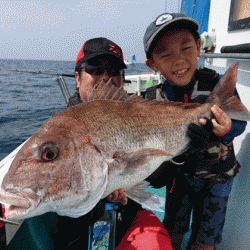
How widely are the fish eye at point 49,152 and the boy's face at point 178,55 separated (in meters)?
1.26

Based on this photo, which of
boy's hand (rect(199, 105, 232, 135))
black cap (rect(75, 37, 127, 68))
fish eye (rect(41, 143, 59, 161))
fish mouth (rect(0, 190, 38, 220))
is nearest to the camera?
fish mouth (rect(0, 190, 38, 220))

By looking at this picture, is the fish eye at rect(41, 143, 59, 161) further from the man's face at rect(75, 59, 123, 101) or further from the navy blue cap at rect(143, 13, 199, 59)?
the navy blue cap at rect(143, 13, 199, 59)

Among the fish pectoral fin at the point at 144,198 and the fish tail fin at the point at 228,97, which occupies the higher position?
the fish tail fin at the point at 228,97

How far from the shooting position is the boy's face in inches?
69.4

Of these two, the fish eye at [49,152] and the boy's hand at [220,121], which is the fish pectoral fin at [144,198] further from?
the boy's hand at [220,121]

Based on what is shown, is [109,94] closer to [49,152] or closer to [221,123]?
[49,152]

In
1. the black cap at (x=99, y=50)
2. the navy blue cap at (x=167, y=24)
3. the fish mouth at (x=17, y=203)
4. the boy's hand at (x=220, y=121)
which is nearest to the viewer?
the fish mouth at (x=17, y=203)

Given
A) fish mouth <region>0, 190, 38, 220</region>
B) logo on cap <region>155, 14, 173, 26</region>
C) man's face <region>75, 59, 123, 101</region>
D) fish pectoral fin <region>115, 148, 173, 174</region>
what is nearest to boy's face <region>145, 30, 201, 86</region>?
logo on cap <region>155, 14, 173, 26</region>

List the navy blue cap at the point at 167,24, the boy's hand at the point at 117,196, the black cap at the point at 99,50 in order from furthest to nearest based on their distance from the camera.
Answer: the black cap at the point at 99,50 < the navy blue cap at the point at 167,24 < the boy's hand at the point at 117,196

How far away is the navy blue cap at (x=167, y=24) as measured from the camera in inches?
68.1

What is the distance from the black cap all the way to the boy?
30 centimetres

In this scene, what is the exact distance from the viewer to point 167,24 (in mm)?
1714

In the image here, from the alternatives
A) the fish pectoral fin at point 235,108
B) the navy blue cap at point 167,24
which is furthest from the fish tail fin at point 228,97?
the navy blue cap at point 167,24

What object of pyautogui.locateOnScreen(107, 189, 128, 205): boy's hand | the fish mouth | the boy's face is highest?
the boy's face
